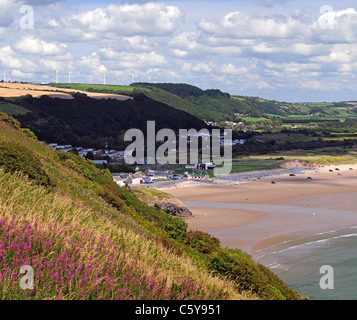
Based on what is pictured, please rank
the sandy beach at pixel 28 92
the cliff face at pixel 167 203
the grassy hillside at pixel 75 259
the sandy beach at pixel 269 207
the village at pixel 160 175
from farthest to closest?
1. the sandy beach at pixel 28 92
2. the village at pixel 160 175
3. the cliff face at pixel 167 203
4. the sandy beach at pixel 269 207
5. the grassy hillside at pixel 75 259

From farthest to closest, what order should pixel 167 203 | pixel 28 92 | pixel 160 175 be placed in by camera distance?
pixel 28 92 → pixel 160 175 → pixel 167 203

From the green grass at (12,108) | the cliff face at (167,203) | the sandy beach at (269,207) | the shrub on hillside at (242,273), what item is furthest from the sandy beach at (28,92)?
the shrub on hillside at (242,273)

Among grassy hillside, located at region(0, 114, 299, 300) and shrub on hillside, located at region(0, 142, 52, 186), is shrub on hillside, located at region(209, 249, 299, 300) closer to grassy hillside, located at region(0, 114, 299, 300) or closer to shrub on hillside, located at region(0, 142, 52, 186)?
grassy hillside, located at region(0, 114, 299, 300)

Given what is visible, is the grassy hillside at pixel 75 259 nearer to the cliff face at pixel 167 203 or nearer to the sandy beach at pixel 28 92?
the cliff face at pixel 167 203

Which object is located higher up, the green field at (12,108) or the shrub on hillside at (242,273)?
the green field at (12,108)

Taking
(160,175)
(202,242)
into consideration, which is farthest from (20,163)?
(160,175)

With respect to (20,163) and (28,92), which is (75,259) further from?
(28,92)
